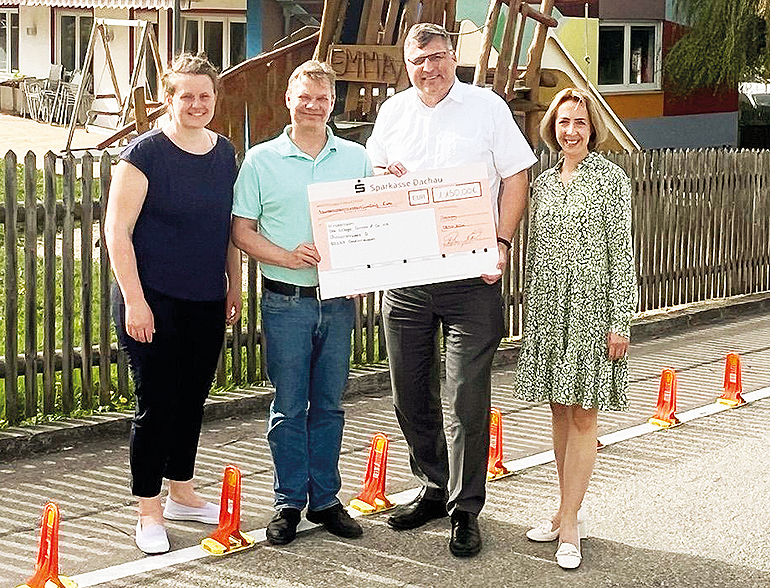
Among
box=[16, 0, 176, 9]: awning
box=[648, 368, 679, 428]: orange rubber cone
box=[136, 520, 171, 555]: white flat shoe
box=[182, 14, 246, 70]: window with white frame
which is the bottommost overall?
box=[136, 520, 171, 555]: white flat shoe

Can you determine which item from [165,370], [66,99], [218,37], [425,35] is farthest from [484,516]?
[66,99]

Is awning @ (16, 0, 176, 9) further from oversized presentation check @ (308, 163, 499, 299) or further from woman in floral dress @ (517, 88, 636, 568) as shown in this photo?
woman in floral dress @ (517, 88, 636, 568)

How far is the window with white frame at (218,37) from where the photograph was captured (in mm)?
26094

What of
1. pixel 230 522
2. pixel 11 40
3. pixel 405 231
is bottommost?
pixel 230 522

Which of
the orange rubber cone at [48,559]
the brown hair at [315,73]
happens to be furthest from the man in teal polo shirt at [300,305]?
the orange rubber cone at [48,559]

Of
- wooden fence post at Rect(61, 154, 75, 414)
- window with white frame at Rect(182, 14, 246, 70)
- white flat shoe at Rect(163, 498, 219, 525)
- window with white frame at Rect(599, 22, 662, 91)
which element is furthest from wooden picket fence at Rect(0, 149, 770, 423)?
window with white frame at Rect(182, 14, 246, 70)

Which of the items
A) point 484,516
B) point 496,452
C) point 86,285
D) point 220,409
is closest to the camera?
point 484,516

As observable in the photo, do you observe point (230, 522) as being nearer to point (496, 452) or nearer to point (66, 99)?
point (496, 452)

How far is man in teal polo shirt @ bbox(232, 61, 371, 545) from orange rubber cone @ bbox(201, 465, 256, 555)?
16 cm

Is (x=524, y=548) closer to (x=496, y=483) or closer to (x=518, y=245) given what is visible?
(x=496, y=483)

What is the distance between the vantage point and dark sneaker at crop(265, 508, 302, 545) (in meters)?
6.16

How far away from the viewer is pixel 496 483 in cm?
723

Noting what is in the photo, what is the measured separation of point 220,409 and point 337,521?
241 centimetres

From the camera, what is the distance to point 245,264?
10.7m
